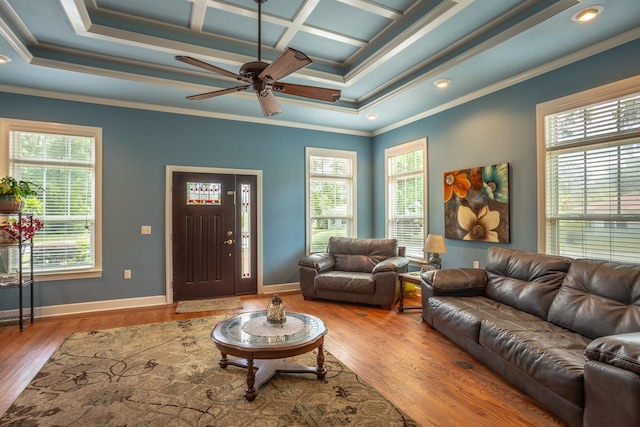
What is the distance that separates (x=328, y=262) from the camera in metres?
5.25

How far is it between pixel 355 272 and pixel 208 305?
2.24 metres

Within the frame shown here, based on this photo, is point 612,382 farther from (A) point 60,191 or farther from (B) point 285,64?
(A) point 60,191

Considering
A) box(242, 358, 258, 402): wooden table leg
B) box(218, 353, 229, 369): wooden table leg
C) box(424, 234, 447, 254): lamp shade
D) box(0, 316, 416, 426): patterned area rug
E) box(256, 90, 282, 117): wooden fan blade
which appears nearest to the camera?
box(0, 316, 416, 426): patterned area rug

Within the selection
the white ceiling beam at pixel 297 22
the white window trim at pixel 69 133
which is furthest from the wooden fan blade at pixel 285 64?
the white window trim at pixel 69 133

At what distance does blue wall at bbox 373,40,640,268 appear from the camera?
10.4 feet

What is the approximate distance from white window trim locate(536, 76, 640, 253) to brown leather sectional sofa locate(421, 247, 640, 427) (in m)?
0.51

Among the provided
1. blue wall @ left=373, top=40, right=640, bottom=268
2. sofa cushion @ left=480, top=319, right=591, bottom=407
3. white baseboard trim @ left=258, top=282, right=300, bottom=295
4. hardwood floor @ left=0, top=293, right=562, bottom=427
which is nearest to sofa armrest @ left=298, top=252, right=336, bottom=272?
hardwood floor @ left=0, top=293, right=562, bottom=427

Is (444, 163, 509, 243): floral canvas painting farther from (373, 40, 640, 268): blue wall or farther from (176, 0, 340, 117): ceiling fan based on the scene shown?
(176, 0, 340, 117): ceiling fan

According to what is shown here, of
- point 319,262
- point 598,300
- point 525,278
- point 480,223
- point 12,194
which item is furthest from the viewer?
point 319,262

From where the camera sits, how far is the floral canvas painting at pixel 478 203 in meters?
4.01

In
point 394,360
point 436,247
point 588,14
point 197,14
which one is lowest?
point 394,360

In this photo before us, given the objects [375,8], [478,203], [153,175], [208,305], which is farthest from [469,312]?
[153,175]

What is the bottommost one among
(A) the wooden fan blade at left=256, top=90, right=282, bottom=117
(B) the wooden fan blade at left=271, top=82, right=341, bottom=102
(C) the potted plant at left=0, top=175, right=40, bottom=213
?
(C) the potted plant at left=0, top=175, right=40, bottom=213

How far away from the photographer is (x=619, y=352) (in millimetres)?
1758
